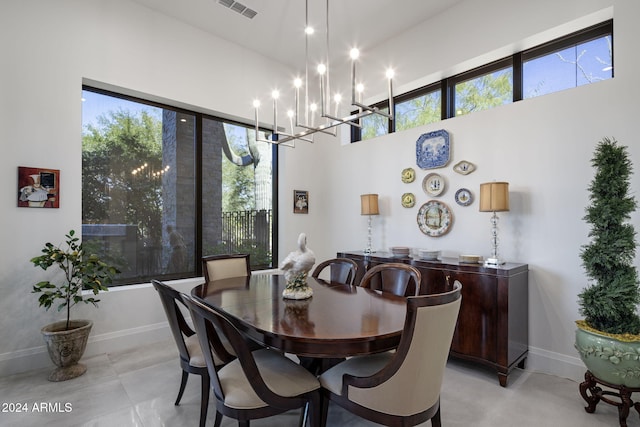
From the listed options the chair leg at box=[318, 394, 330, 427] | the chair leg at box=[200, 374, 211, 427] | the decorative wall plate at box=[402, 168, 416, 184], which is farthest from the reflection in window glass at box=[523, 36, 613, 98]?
the chair leg at box=[200, 374, 211, 427]

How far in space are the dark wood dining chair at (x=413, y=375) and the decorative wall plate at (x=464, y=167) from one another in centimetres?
204

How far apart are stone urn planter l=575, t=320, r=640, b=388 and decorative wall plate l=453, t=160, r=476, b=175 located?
1698mm

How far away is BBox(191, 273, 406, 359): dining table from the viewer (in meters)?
1.43

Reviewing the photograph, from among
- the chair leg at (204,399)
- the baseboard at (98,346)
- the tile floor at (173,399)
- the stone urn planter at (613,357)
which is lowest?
the tile floor at (173,399)

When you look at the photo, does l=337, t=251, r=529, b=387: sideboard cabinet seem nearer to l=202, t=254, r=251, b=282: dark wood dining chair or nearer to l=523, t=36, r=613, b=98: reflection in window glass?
l=523, t=36, r=613, b=98: reflection in window glass

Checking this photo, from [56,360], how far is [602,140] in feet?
15.4

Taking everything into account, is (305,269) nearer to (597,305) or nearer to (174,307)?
(174,307)

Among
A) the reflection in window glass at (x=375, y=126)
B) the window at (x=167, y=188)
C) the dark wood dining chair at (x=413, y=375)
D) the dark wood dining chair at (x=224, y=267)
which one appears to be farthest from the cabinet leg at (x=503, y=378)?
the window at (x=167, y=188)

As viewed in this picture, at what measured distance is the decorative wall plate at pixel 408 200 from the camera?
3.74m

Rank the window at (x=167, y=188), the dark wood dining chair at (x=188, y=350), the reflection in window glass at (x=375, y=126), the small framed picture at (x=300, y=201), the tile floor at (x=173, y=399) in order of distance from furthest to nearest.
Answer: the small framed picture at (x=300, y=201) < the reflection in window glass at (x=375, y=126) < the window at (x=167, y=188) < the tile floor at (x=173, y=399) < the dark wood dining chair at (x=188, y=350)

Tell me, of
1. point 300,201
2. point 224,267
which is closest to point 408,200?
point 300,201

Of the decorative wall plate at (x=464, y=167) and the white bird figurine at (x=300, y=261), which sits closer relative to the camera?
the white bird figurine at (x=300, y=261)

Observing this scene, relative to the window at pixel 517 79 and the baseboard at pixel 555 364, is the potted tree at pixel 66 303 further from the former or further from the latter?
the baseboard at pixel 555 364

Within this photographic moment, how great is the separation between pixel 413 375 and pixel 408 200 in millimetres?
2623
